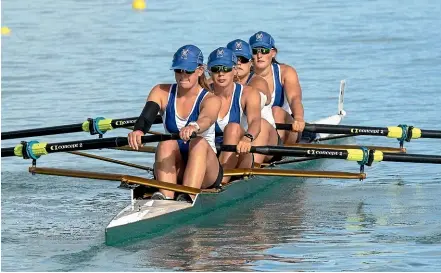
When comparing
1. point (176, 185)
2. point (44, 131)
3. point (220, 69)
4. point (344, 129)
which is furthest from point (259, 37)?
point (176, 185)

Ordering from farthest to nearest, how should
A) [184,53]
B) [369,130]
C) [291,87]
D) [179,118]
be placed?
1. [291,87]
2. [369,130]
3. [179,118]
4. [184,53]

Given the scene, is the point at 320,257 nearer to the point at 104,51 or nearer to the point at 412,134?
the point at 412,134

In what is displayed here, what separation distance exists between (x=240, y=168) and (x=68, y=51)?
12.3 metres

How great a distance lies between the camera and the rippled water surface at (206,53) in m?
9.38

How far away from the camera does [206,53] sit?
2184 centimetres

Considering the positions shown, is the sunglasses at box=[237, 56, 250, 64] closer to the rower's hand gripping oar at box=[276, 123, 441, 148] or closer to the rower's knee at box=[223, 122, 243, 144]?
the rower's hand gripping oar at box=[276, 123, 441, 148]

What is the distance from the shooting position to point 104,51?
74.8ft

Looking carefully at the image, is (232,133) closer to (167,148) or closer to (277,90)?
(167,148)

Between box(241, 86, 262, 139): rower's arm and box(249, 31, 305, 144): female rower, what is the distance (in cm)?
132

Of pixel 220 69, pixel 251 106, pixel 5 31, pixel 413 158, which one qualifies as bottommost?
pixel 413 158

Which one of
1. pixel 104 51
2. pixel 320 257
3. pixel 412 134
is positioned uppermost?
pixel 104 51

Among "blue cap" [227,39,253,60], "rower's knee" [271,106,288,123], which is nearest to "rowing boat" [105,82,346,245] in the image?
"blue cap" [227,39,253,60]

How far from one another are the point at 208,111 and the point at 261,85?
2052 millimetres

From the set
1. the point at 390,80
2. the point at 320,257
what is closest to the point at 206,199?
the point at 320,257
